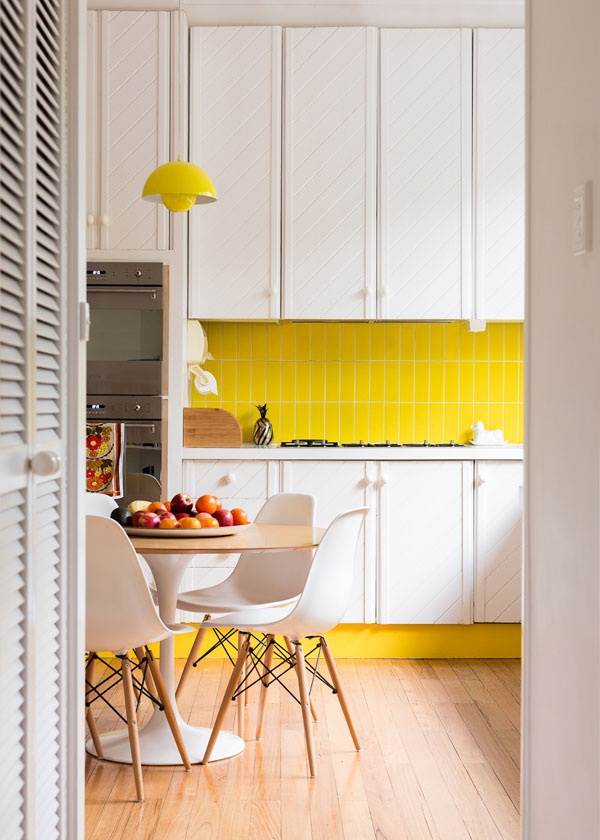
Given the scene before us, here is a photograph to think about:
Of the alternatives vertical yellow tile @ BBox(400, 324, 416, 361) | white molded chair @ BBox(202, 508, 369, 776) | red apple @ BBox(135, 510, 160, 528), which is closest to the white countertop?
vertical yellow tile @ BBox(400, 324, 416, 361)

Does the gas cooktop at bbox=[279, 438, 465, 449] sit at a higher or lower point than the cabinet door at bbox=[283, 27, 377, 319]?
lower

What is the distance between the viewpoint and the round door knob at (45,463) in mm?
1555

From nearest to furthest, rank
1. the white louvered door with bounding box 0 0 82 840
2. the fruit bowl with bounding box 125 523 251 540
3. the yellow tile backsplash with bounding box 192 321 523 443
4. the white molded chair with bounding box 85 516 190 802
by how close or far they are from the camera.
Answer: the white louvered door with bounding box 0 0 82 840 → the white molded chair with bounding box 85 516 190 802 → the fruit bowl with bounding box 125 523 251 540 → the yellow tile backsplash with bounding box 192 321 523 443

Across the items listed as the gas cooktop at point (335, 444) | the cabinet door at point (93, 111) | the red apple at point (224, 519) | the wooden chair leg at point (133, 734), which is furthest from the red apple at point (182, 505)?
the cabinet door at point (93, 111)

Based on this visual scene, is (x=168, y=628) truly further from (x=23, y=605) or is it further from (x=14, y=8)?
(x=14, y=8)

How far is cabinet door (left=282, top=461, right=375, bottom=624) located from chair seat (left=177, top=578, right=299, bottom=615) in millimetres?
894

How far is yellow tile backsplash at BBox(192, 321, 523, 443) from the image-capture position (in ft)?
17.0

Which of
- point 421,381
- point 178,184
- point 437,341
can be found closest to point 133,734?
point 178,184

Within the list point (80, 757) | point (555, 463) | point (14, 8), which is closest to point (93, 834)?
point (80, 757)

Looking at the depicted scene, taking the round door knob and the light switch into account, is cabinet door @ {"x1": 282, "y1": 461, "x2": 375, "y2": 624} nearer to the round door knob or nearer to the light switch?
the light switch

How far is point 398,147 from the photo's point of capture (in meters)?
4.73

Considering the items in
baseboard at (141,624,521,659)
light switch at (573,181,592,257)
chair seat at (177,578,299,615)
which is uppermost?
light switch at (573,181,592,257)

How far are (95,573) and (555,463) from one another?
61.3 inches

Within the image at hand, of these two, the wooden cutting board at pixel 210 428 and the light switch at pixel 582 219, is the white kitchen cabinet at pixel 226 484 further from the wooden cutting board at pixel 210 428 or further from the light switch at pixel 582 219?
the light switch at pixel 582 219
